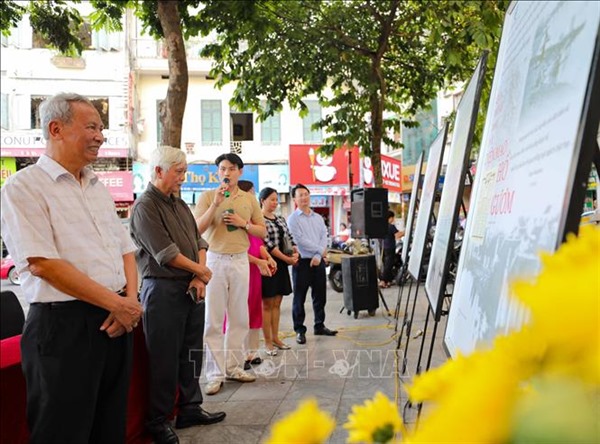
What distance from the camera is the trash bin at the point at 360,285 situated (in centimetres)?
645

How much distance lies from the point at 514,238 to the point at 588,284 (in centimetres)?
78

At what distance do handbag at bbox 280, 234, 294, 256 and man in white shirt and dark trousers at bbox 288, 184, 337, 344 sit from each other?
0.48 meters

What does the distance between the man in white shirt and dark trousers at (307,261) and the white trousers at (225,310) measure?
135 cm

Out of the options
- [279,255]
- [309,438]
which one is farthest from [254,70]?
[309,438]

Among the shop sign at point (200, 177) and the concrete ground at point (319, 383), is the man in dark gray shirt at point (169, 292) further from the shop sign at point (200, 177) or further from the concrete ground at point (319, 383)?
the shop sign at point (200, 177)

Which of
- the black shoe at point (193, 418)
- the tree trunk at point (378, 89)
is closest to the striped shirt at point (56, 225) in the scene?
the black shoe at point (193, 418)

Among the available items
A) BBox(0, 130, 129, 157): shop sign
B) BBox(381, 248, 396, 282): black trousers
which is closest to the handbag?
BBox(381, 248, 396, 282): black trousers

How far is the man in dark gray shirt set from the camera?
2.79m

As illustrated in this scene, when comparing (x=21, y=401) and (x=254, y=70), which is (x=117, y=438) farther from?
(x=254, y=70)

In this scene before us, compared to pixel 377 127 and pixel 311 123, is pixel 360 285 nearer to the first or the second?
pixel 377 127

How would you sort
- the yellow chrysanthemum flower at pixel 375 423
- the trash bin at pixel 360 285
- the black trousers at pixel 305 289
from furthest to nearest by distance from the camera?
the trash bin at pixel 360 285 → the black trousers at pixel 305 289 → the yellow chrysanthemum flower at pixel 375 423

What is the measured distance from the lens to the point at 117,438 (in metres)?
2.07

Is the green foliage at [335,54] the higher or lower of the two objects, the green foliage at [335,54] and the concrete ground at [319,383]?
the higher

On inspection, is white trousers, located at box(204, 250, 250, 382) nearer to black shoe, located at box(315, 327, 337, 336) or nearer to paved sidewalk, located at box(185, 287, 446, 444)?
paved sidewalk, located at box(185, 287, 446, 444)
